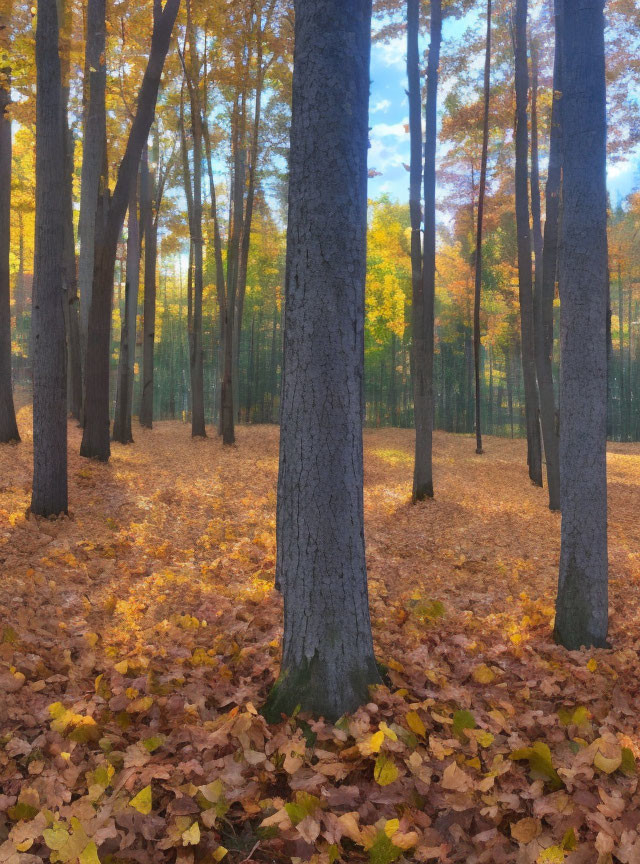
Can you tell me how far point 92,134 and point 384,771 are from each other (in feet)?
33.8

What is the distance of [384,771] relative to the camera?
7.95 ft

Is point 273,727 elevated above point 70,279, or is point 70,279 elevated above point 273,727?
point 70,279

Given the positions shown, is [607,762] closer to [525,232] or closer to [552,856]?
[552,856]

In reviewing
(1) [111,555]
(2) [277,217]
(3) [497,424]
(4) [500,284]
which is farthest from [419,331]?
(3) [497,424]

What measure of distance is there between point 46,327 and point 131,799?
5194 millimetres

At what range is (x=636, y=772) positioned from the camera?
8.20 feet

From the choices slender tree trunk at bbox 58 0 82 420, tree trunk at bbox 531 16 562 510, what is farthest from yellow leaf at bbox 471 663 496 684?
slender tree trunk at bbox 58 0 82 420

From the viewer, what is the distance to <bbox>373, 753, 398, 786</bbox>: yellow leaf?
2.40 metres

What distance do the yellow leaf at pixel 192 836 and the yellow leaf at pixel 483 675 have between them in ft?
6.01

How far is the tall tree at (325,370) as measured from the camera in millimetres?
2729

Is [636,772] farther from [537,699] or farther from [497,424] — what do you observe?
[497,424]

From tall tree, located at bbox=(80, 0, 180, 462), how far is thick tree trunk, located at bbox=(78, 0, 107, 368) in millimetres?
841

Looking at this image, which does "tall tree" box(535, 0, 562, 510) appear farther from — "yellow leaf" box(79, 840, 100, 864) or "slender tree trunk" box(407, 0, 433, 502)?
"yellow leaf" box(79, 840, 100, 864)

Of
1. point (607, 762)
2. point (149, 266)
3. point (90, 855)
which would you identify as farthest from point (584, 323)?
point (149, 266)
